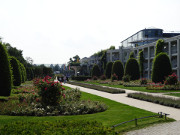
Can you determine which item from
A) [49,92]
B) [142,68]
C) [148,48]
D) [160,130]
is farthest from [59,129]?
[142,68]

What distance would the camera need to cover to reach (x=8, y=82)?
50.2 feet

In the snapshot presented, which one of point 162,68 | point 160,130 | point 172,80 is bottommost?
point 160,130

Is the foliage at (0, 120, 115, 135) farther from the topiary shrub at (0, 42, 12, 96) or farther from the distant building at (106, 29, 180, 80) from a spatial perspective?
the distant building at (106, 29, 180, 80)

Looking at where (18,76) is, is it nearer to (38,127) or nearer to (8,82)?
(8,82)

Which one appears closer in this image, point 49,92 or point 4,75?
point 49,92

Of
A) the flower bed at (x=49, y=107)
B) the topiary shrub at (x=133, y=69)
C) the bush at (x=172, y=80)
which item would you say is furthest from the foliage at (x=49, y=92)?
the topiary shrub at (x=133, y=69)

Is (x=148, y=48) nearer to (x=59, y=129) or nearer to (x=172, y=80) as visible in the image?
(x=172, y=80)

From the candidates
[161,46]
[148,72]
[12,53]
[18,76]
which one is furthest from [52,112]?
[12,53]

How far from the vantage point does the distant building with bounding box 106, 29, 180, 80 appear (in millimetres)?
38250

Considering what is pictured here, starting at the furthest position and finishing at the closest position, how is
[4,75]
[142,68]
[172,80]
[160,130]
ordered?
[142,68], [172,80], [4,75], [160,130]

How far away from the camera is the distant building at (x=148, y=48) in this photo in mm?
38250

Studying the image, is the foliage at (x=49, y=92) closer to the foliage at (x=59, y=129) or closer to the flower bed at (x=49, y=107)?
the flower bed at (x=49, y=107)

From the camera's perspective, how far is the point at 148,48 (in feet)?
152

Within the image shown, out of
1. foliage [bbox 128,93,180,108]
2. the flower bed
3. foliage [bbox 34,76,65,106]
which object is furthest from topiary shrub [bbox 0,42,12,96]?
foliage [bbox 128,93,180,108]
